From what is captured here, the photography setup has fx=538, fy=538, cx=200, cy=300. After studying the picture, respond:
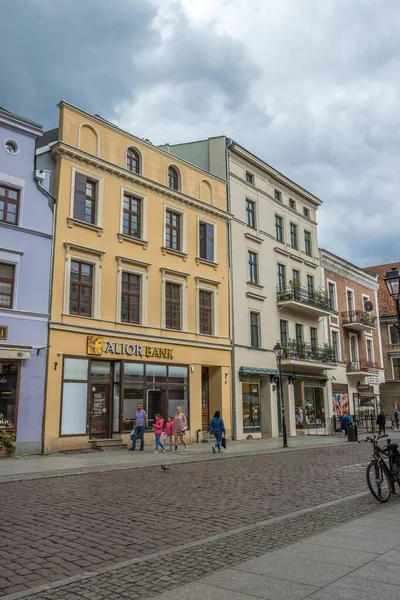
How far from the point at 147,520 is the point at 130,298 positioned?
1629cm

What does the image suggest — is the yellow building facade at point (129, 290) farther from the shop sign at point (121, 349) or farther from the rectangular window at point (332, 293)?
the rectangular window at point (332, 293)

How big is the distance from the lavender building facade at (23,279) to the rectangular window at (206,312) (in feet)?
30.5

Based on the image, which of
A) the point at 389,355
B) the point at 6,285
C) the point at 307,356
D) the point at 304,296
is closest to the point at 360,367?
the point at 307,356

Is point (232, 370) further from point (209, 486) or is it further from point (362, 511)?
point (362, 511)

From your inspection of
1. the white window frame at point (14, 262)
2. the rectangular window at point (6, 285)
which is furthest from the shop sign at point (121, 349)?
the rectangular window at point (6, 285)

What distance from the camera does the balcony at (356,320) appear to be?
41094 mm

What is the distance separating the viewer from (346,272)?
142 ft

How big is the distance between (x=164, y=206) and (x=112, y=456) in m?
12.6

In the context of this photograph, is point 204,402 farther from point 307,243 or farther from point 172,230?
point 307,243

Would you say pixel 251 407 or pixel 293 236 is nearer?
pixel 251 407

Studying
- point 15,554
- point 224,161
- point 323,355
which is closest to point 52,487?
point 15,554

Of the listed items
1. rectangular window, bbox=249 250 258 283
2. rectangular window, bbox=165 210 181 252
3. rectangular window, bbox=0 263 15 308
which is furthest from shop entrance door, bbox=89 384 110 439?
rectangular window, bbox=249 250 258 283

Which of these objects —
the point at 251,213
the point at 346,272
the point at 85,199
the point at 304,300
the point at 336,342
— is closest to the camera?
the point at 85,199

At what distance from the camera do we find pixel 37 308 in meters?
19.9
